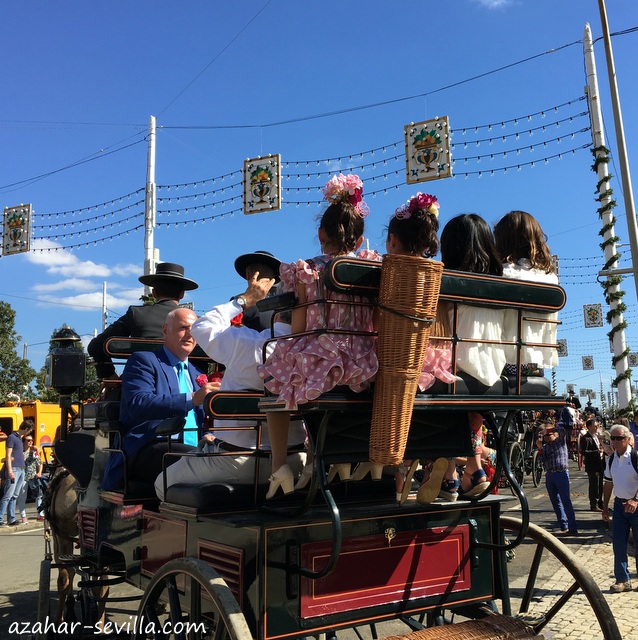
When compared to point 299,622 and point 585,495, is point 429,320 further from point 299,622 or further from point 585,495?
point 585,495

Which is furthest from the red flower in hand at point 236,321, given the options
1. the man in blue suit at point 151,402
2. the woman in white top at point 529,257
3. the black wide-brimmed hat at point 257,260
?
the woman in white top at point 529,257

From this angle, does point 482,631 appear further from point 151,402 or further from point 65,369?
point 65,369

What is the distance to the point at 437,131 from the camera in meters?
11.6

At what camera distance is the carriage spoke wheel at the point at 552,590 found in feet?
9.47

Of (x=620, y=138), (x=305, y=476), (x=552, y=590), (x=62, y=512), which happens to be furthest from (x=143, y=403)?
(x=620, y=138)

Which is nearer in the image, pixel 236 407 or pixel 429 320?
pixel 429 320

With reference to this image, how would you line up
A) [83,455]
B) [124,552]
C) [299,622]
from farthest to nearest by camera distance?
1. [83,455]
2. [124,552]
3. [299,622]

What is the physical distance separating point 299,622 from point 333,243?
1590 mm

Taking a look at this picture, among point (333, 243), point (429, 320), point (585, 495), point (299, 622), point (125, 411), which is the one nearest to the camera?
point (429, 320)

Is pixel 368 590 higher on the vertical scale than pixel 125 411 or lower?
lower

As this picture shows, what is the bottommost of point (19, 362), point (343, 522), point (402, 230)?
point (343, 522)

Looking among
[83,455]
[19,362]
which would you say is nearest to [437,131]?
[83,455]

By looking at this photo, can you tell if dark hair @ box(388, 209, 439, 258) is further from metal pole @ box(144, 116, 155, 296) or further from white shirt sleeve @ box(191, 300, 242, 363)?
metal pole @ box(144, 116, 155, 296)

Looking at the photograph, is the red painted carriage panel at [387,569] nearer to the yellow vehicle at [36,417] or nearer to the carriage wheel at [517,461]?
the carriage wheel at [517,461]
